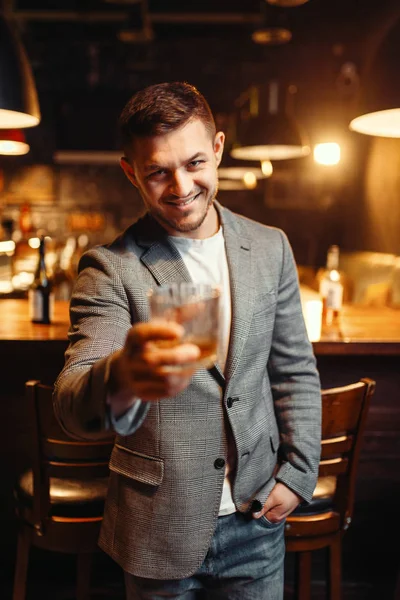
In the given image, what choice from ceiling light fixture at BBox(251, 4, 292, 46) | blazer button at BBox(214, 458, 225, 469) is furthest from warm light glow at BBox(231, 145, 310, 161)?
blazer button at BBox(214, 458, 225, 469)

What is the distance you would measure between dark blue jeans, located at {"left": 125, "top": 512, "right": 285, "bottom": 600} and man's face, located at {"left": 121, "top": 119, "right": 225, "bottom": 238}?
71 cm

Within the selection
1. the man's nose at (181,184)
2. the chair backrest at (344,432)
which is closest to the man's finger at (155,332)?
the man's nose at (181,184)

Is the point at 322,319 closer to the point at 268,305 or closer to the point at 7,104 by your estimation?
the point at 268,305

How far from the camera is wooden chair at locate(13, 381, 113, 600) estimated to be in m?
1.66

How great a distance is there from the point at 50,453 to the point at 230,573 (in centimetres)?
59

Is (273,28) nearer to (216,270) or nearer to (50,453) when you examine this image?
(216,270)

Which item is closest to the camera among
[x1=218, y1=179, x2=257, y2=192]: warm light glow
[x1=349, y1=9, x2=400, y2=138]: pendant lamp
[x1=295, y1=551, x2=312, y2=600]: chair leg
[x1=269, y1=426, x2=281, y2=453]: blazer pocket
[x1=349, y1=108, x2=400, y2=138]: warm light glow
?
[x1=269, y1=426, x2=281, y2=453]: blazer pocket

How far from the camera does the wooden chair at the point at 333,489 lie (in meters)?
1.71

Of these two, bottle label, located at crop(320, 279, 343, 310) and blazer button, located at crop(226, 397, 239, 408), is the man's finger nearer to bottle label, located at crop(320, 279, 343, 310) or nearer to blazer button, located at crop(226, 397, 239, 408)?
blazer button, located at crop(226, 397, 239, 408)

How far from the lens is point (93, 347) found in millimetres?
1195

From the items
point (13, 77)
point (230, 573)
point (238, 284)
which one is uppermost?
point (13, 77)

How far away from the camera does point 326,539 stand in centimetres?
185

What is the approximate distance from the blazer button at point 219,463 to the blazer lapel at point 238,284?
0.19 metres

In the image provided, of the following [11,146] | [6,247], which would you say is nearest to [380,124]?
[11,146]
